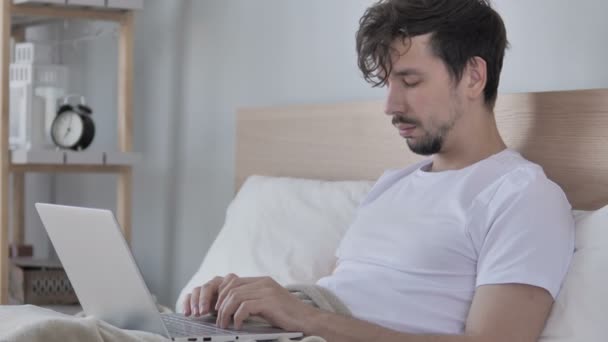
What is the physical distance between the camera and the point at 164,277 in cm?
289

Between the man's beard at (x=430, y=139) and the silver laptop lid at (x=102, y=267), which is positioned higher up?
the man's beard at (x=430, y=139)

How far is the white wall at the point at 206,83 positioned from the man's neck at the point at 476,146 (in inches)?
9.0

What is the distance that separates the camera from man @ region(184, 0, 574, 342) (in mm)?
1335

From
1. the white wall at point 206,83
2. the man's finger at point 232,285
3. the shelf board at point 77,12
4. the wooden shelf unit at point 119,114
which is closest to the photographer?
the man's finger at point 232,285

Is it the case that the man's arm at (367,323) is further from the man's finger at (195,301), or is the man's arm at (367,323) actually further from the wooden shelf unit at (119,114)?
the wooden shelf unit at (119,114)

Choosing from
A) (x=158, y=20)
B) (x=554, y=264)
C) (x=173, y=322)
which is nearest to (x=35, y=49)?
(x=158, y=20)

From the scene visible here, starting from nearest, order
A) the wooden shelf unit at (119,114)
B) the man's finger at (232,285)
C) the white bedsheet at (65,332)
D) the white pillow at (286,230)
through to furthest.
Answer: the white bedsheet at (65,332) → the man's finger at (232,285) → the white pillow at (286,230) → the wooden shelf unit at (119,114)

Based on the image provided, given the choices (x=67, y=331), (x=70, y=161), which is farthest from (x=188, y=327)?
(x=70, y=161)

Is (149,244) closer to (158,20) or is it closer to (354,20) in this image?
(158,20)

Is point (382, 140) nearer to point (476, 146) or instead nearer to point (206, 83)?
point (476, 146)

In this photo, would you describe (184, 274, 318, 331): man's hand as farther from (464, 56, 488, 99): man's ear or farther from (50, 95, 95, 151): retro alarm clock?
(50, 95, 95, 151): retro alarm clock

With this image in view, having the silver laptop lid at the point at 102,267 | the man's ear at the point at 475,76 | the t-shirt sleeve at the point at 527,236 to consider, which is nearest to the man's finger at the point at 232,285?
the silver laptop lid at the point at 102,267

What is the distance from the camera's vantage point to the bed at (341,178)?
1.36 m

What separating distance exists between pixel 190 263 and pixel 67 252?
1265 millimetres
